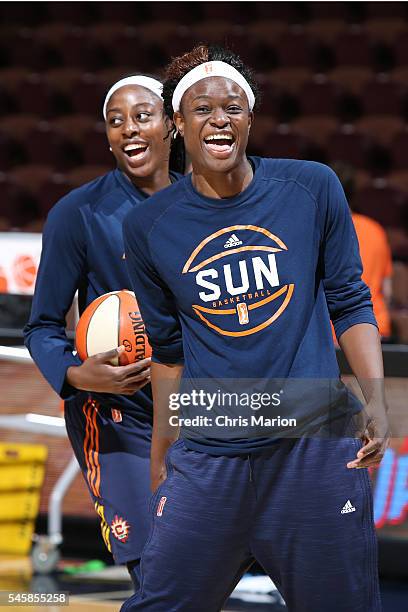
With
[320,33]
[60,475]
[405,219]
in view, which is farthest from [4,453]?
[320,33]

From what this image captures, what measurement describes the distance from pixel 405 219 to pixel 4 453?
4130 mm

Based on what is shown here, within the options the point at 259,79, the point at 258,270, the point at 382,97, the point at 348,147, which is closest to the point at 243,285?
the point at 258,270

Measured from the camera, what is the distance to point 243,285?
209cm

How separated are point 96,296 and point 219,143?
0.82 metres

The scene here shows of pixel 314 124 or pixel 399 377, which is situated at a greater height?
pixel 314 124

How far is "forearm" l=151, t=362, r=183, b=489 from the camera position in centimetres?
230

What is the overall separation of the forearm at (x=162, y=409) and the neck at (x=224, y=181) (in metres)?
0.40

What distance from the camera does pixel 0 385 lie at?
4.21 m

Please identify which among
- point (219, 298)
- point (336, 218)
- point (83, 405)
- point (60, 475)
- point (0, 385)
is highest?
point (336, 218)

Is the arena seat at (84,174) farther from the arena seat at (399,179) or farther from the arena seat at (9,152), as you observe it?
the arena seat at (399,179)

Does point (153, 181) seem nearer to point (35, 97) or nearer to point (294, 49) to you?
point (294, 49)

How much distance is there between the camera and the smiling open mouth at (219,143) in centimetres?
214

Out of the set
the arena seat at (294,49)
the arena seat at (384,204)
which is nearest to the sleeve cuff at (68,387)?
the arena seat at (384,204)

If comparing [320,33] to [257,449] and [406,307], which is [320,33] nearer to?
[406,307]
